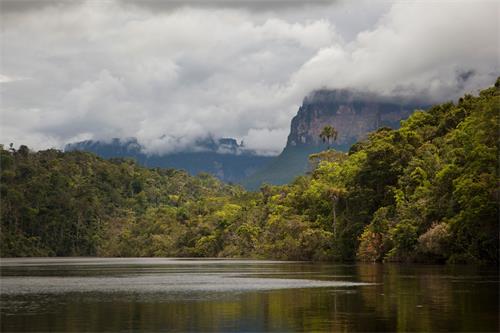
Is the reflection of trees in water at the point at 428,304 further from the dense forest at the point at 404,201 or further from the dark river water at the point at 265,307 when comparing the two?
the dense forest at the point at 404,201

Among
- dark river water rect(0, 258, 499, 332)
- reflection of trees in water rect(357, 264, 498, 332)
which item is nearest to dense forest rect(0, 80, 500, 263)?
dark river water rect(0, 258, 499, 332)

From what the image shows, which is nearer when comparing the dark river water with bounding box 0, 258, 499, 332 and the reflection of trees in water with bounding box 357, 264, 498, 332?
the reflection of trees in water with bounding box 357, 264, 498, 332

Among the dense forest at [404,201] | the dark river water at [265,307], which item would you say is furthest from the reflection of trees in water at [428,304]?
the dense forest at [404,201]

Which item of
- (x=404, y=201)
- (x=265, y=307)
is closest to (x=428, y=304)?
(x=265, y=307)

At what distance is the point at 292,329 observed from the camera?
85.8ft

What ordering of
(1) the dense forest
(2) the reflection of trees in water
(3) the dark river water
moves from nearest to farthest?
1. (2) the reflection of trees in water
2. (3) the dark river water
3. (1) the dense forest

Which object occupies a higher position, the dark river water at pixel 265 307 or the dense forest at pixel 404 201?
the dense forest at pixel 404 201

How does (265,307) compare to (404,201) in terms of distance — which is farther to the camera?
(404,201)

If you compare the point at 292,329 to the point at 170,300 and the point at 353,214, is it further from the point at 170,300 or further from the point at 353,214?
the point at 353,214

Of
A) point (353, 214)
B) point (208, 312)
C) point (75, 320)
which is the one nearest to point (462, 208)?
point (353, 214)

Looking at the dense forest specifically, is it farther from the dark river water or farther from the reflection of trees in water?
the reflection of trees in water

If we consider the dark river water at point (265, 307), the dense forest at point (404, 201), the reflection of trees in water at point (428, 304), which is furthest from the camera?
the dense forest at point (404, 201)

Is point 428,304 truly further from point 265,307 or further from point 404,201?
point 404,201

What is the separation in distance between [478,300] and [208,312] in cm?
1226
